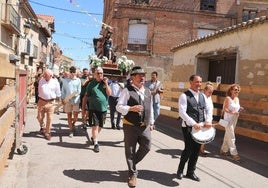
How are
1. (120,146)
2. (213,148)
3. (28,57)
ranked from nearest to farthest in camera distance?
1. (120,146)
2. (213,148)
3. (28,57)

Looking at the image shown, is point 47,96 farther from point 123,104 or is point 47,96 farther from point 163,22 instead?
point 163,22

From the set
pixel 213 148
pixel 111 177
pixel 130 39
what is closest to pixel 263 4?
pixel 130 39

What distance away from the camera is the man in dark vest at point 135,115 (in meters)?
5.69

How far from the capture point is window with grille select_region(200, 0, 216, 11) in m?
33.4

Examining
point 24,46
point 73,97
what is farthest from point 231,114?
point 24,46

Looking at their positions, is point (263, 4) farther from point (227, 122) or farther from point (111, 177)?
point (111, 177)

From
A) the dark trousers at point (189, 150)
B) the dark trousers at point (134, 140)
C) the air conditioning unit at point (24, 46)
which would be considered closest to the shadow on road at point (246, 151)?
the dark trousers at point (189, 150)

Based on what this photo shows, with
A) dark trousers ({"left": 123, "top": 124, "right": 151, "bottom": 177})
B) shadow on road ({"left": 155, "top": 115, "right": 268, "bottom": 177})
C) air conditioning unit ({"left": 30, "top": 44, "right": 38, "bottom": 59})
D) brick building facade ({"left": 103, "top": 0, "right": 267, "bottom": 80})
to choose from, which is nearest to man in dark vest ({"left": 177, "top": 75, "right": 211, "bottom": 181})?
dark trousers ({"left": 123, "top": 124, "right": 151, "bottom": 177})

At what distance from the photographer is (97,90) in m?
8.17

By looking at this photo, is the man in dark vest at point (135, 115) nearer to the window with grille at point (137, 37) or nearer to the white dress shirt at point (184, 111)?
the white dress shirt at point (184, 111)

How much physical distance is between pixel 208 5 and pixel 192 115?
29.4 meters

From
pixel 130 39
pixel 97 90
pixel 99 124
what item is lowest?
pixel 99 124

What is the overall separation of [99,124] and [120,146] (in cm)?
89

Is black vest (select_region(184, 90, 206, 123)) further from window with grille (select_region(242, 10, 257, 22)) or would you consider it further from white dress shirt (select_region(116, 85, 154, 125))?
window with grille (select_region(242, 10, 257, 22))
